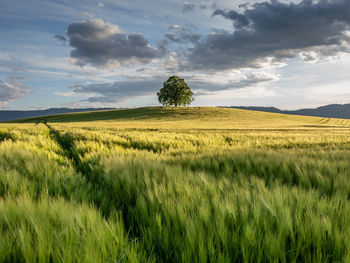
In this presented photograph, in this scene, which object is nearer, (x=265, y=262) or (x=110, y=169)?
(x=265, y=262)

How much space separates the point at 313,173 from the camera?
2230 mm

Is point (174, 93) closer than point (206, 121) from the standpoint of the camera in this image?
No

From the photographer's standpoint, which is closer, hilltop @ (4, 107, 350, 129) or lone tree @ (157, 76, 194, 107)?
hilltop @ (4, 107, 350, 129)

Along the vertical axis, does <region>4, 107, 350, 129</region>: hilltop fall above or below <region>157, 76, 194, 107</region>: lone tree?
below

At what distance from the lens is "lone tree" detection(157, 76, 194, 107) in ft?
260

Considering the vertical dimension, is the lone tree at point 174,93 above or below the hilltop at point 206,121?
above

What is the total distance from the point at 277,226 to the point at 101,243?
82 cm

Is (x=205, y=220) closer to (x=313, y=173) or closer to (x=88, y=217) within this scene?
(x=88, y=217)

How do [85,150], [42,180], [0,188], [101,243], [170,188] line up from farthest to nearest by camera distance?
[85,150], [42,180], [0,188], [170,188], [101,243]

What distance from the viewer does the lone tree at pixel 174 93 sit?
79125 millimetres

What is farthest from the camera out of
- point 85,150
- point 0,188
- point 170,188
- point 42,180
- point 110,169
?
point 85,150

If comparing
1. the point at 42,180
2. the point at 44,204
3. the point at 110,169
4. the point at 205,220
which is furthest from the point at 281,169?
the point at 42,180

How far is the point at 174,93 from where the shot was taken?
7912 centimetres

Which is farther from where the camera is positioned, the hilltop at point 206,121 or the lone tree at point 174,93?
the lone tree at point 174,93
